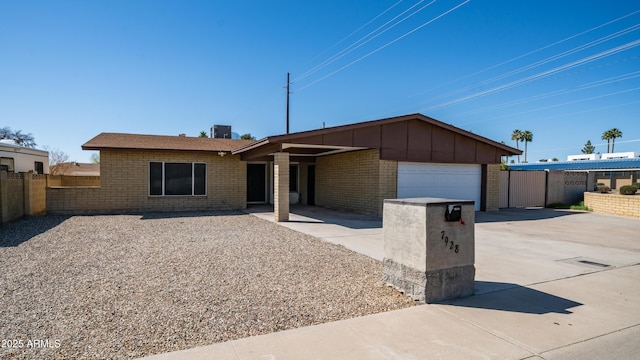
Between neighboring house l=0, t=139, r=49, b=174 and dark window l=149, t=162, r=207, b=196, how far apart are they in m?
5.34

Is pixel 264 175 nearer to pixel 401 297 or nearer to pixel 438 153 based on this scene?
pixel 438 153

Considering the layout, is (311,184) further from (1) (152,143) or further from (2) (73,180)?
(2) (73,180)

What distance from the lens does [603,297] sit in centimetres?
468

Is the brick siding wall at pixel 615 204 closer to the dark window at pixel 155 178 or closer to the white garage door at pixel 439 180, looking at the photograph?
the white garage door at pixel 439 180

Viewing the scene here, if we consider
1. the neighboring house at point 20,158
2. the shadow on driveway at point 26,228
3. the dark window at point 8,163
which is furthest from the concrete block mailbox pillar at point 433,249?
the dark window at point 8,163

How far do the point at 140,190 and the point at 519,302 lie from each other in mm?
14393

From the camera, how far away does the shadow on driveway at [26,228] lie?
832 cm

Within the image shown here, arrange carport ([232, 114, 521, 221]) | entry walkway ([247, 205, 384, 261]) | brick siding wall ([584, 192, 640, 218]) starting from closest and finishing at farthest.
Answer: entry walkway ([247, 205, 384, 261]), carport ([232, 114, 521, 221]), brick siding wall ([584, 192, 640, 218])

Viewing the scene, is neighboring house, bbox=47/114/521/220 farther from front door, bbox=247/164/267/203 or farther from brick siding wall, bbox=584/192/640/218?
brick siding wall, bbox=584/192/640/218

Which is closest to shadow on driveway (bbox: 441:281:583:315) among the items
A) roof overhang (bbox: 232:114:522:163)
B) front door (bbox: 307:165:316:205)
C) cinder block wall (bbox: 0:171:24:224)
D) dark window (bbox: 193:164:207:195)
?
roof overhang (bbox: 232:114:522:163)

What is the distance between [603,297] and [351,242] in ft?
15.8

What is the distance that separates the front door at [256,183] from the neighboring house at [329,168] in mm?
1900

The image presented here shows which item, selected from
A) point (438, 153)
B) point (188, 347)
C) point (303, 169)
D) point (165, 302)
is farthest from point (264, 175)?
point (188, 347)

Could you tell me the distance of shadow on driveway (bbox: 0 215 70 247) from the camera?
27.3 feet
